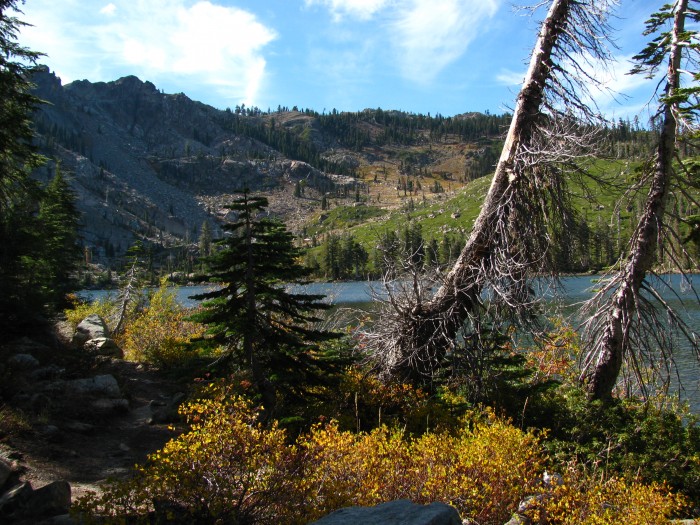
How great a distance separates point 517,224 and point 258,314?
223 inches

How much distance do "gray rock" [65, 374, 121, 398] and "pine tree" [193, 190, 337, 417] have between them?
11.0 feet

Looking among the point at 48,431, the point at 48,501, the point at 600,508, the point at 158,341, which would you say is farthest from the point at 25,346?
the point at 600,508

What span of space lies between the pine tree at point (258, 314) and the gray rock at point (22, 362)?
4738 millimetres

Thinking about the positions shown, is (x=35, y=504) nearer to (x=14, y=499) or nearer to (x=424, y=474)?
(x=14, y=499)

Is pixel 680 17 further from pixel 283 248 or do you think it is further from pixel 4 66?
pixel 4 66

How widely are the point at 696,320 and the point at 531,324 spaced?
26370 mm

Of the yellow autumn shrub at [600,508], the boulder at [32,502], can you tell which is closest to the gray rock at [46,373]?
the boulder at [32,502]

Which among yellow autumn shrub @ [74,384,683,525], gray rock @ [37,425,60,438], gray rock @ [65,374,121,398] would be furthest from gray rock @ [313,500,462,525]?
gray rock @ [65,374,121,398]

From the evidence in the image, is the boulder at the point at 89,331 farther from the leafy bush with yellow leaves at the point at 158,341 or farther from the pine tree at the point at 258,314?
the pine tree at the point at 258,314

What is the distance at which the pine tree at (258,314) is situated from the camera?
8938 millimetres

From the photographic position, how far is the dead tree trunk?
366 inches

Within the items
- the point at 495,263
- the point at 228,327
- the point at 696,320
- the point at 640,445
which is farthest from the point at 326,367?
the point at 696,320

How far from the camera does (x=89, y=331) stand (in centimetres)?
1606

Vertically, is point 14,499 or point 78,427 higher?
point 14,499
